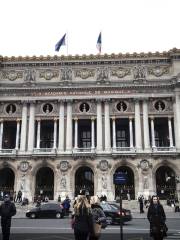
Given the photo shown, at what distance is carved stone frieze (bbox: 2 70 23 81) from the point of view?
5472cm

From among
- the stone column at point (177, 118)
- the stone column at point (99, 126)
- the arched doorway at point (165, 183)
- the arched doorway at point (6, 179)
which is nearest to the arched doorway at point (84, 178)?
the stone column at point (99, 126)

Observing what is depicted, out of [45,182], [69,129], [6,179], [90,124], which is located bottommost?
[45,182]

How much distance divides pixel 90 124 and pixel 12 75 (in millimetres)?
13833

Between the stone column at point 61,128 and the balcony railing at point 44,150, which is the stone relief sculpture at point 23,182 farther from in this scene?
the stone column at point 61,128

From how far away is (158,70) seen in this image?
5372 cm

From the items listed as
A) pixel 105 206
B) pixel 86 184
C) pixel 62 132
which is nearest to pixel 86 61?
pixel 62 132

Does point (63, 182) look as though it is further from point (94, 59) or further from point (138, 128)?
point (94, 59)

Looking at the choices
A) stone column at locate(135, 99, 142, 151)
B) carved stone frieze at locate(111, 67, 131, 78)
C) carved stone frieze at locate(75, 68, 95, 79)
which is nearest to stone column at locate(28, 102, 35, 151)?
carved stone frieze at locate(75, 68, 95, 79)

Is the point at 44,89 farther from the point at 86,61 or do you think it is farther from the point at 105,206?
the point at 105,206

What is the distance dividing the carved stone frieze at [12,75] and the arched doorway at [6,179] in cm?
1366

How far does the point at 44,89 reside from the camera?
53.3 m

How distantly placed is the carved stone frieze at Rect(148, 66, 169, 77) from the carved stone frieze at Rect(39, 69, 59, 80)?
45.6 ft

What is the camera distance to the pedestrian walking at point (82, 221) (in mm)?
9211

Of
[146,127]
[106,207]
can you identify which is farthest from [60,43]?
[106,207]
